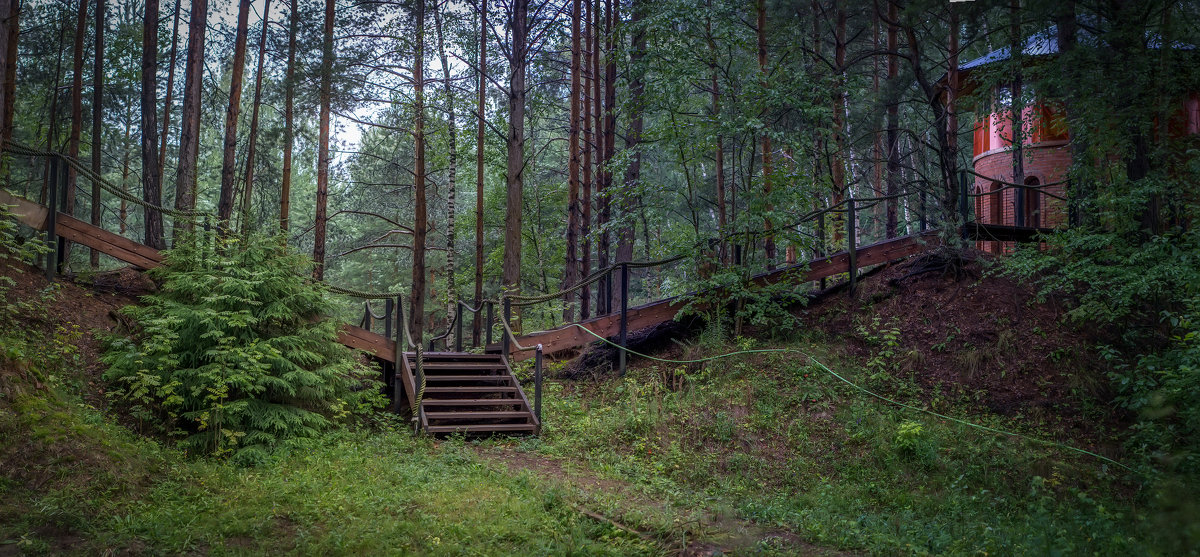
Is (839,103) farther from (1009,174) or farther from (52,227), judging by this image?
(52,227)

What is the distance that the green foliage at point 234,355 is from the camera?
25.6ft

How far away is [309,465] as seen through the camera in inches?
293

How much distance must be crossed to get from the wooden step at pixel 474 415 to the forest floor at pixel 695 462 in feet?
1.64

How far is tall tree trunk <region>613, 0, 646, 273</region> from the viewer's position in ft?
44.2

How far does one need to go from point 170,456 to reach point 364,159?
1458 centimetres

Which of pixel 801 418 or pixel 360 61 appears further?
pixel 360 61

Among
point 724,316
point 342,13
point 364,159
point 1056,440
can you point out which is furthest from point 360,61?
point 1056,440

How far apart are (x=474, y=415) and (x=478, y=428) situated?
32cm

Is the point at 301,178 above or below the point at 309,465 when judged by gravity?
above

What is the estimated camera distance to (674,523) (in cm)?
591

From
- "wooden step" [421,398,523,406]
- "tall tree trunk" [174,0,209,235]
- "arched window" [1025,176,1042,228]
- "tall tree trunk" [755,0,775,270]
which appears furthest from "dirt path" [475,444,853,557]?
"arched window" [1025,176,1042,228]

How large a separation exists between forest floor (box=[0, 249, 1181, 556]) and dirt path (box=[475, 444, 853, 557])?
3 centimetres

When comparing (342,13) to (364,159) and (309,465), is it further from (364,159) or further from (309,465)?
(309,465)

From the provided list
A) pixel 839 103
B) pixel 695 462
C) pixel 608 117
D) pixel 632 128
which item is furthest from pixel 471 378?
pixel 839 103
